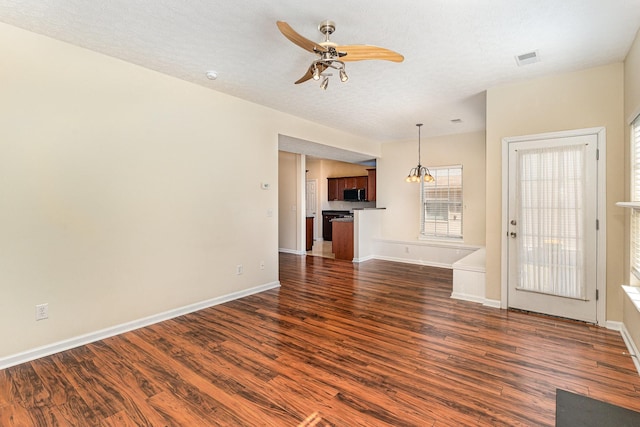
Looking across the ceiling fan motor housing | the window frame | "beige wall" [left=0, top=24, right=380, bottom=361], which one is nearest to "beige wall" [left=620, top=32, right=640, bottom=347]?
the ceiling fan motor housing

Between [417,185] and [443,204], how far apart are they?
0.71m

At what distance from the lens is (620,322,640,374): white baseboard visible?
8.45 ft

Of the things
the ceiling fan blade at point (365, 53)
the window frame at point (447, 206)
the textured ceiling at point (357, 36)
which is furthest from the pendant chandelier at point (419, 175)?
the ceiling fan blade at point (365, 53)

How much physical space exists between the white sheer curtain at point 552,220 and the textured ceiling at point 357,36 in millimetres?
1002

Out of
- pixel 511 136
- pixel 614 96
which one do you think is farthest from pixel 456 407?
pixel 614 96

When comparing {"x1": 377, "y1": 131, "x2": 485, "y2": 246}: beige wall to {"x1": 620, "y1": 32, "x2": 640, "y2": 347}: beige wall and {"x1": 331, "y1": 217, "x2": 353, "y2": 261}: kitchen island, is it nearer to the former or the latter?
{"x1": 331, "y1": 217, "x2": 353, "y2": 261}: kitchen island

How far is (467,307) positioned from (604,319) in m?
1.34

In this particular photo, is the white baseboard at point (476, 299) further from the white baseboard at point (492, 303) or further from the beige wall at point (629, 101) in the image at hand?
the beige wall at point (629, 101)

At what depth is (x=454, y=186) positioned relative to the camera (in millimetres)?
6594

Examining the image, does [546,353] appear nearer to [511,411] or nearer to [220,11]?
[511,411]

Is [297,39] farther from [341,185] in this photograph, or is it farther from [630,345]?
[341,185]

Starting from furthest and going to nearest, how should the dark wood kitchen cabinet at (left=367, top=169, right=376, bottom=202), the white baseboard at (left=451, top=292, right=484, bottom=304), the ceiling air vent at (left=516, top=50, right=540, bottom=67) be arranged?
the dark wood kitchen cabinet at (left=367, top=169, right=376, bottom=202) → the white baseboard at (left=451, top=292, right=484, bottom=304) → the ceiling air vent at (left=516, top=50, right=540, bottom=67)

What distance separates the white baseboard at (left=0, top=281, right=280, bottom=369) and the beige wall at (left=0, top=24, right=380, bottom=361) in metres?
0.05

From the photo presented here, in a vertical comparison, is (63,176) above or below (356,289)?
above
